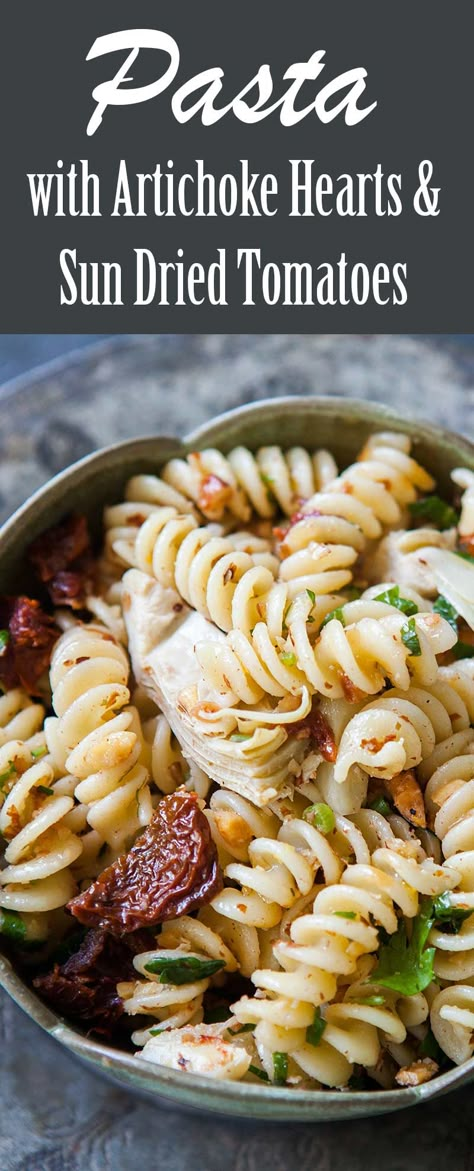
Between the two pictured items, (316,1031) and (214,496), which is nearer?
(316,1031)

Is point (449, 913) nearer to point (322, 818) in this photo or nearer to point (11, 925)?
point (322, 818)

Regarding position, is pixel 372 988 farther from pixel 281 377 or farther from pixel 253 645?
pixel 281 377

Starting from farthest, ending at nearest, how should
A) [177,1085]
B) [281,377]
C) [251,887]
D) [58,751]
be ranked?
1. [281,377]
2. [58,751]
3. [251,887]
4. [177,1085]

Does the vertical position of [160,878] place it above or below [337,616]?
below

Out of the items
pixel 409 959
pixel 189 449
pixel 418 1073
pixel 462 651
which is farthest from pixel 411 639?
pixel 189 449

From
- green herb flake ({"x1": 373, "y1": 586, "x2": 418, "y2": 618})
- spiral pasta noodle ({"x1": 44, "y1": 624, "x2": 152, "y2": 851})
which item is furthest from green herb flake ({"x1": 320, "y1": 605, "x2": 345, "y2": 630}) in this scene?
spiral pasta noodle ({"x1": 44, "y1": 624, "x2": 152, "y2": 851})

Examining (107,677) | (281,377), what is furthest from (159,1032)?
(281,377)
